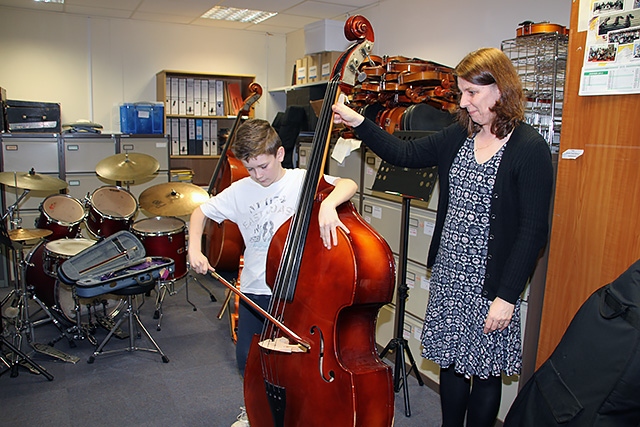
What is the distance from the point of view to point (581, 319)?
124 cm

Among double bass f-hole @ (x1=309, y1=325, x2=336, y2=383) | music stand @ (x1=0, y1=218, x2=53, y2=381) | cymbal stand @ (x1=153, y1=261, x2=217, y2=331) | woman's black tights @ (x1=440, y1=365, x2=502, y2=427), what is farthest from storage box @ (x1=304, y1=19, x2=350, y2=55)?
double bass f-hole @ (x1=309, y1=325, x2=336, y2=383)

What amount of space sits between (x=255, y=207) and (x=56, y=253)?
1724mm

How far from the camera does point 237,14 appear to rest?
5012 millimetres

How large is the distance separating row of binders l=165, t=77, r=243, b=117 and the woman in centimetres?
399

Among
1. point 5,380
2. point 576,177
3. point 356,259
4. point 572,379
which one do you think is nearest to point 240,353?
point 356,259

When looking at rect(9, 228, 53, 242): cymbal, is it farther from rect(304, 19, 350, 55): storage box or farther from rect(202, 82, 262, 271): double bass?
rect(304, 19, 350, 55): storage box

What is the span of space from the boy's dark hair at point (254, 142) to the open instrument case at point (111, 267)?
135 cm

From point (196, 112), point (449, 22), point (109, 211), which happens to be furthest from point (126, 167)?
point (449, 22)

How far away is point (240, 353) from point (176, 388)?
3.23 feet

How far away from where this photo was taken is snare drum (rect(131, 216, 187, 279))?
3355 millimetres

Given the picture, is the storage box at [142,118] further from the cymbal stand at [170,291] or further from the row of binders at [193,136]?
the cymbal stand at [170,291]

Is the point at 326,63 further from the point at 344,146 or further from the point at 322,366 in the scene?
the point at 322,366

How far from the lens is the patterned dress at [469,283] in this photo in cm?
156

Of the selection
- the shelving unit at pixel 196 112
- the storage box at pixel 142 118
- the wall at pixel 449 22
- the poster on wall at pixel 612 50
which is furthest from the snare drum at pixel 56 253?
the wall at pixel 449 22
